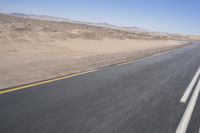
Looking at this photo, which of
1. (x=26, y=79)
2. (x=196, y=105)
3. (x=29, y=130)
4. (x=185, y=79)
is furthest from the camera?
(x=185, y=79)

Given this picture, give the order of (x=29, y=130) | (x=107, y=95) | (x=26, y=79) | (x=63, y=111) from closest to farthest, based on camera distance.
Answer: (x=29, y=130) < (x=63, y=111) < (x=107, y=95) < (x=26, y=79)

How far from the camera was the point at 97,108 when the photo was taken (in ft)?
15.3

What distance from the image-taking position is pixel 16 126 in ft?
11.4

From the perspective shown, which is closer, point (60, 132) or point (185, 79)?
point (60, 132)

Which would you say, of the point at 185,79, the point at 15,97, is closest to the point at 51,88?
the point at 15,97

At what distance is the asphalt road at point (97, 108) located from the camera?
369cm

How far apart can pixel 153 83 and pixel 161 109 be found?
9.24 ft

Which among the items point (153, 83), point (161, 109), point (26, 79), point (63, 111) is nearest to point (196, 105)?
point (161, 109)

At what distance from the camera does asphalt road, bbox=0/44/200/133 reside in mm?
3688

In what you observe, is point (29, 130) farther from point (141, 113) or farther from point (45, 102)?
point (141, 113)

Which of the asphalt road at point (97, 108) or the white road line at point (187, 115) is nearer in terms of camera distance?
the asphalt road at point (97, 108)

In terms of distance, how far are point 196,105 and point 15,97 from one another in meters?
4.79

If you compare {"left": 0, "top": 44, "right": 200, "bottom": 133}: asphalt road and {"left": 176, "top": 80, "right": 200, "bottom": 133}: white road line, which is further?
{"left": 176, "top": 80, "right": 200, "bottom": 133}: white road line

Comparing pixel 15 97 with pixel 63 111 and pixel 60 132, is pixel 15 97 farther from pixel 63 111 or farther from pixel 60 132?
pixel 60 132
